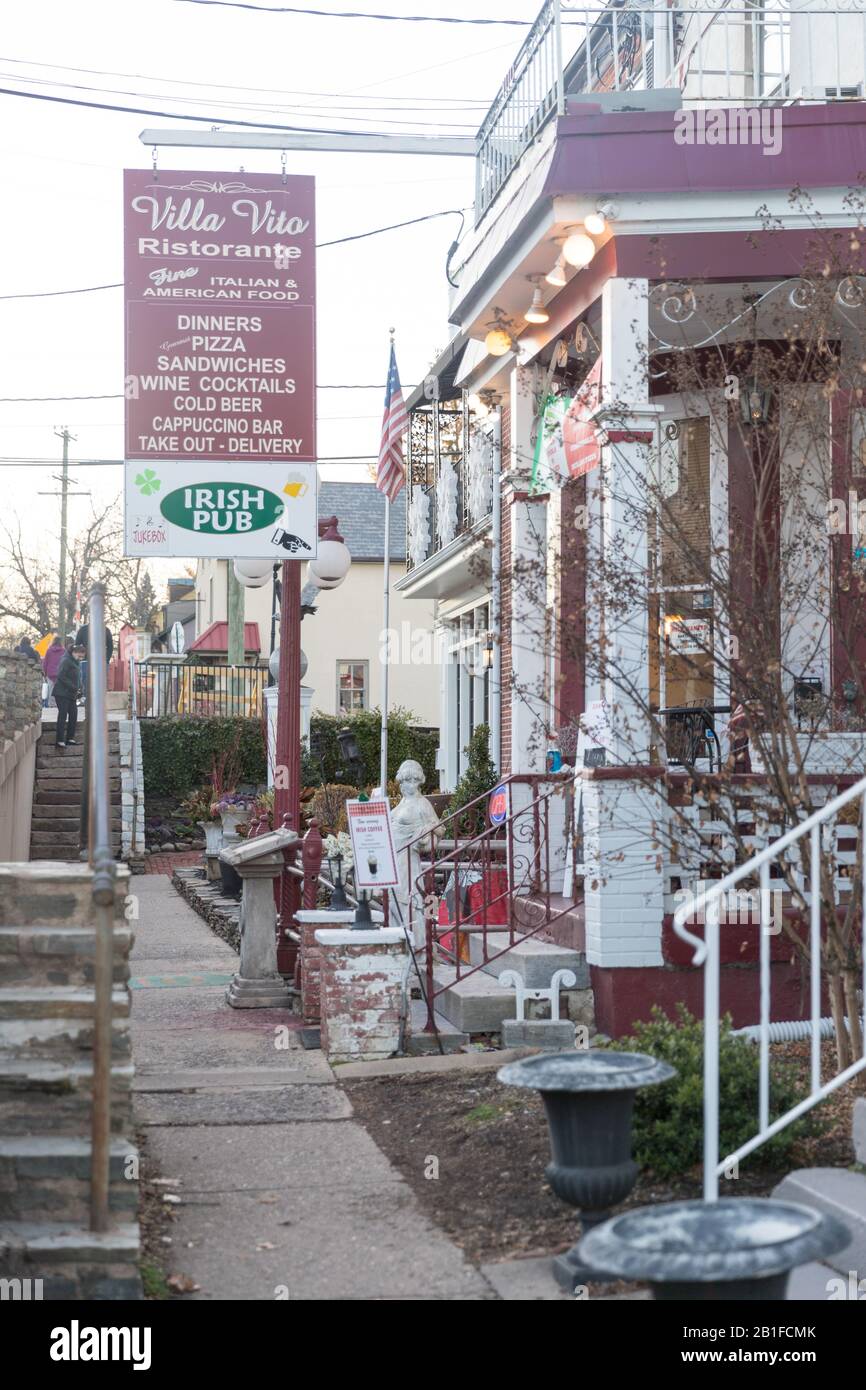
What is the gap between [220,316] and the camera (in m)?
9.73

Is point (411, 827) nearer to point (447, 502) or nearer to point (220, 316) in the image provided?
point (220, 316)

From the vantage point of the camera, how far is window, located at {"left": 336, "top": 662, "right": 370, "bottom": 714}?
1473 inches

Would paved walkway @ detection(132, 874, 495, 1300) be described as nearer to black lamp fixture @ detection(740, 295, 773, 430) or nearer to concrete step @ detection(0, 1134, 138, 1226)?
concrete step @ detection(0, 1134, 138, 1226)

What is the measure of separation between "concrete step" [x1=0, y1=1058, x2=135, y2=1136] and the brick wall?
904 cm

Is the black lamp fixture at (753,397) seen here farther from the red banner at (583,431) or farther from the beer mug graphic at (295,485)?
the beer mug graphic at (295,485)

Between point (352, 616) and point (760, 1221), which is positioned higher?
point (352, 616)

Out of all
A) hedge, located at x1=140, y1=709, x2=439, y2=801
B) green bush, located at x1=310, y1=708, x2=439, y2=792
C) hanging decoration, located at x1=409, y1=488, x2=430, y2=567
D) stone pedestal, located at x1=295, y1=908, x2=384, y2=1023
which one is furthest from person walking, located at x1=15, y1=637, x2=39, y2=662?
stone pedestal, located at x1=295, y1=908, x2=384, y2=1023

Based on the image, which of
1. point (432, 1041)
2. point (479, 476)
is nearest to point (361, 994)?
point (432, 1041)

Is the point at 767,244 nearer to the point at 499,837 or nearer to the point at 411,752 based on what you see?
the point at 499,837

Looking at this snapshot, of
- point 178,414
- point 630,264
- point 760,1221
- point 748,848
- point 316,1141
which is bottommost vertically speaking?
point 316,1141

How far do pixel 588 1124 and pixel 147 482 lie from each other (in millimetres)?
6140
